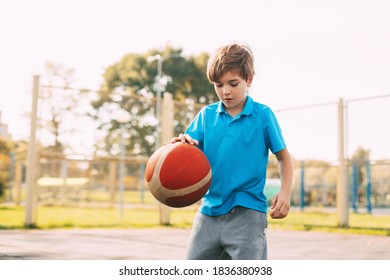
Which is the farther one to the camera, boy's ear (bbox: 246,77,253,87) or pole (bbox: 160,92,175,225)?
Answer: pole (bbox: 160,92,175,225)

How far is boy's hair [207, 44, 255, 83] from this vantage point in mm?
2455

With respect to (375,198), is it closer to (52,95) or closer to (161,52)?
(52,95)

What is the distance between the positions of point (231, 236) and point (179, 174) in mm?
374

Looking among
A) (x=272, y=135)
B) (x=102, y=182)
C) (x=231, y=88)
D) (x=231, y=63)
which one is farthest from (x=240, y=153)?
(x=102, y=182)

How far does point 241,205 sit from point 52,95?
5.98 metres

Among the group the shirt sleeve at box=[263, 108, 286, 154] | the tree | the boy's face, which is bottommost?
the shirt sleeve at box=[263, 108, 286, 154]

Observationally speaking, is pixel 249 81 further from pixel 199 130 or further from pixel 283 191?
pixel 283 191

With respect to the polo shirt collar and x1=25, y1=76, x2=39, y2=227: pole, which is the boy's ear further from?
x1=25, y1=76, x2=39, y2=227: pole

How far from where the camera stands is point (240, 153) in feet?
8.11

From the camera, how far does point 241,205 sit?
242cm

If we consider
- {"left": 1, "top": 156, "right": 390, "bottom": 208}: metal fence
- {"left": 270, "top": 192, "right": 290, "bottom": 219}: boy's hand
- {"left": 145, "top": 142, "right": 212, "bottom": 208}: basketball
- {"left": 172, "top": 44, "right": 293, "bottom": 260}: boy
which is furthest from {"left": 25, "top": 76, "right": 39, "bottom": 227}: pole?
{"left": 270, "top": 192, "right": 290, "bottom": 219}: boy's hand

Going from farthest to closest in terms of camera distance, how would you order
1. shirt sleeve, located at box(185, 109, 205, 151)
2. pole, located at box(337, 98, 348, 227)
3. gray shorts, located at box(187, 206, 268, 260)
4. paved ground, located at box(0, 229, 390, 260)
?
pole, located at box(337, 98, 348, 227) → paved ground, located at box(0, 229, 390, 260) → shirt sleeve, located at box(185, 109, 205, 151) → gray shorts, located at box(187, 206, 268, 260)

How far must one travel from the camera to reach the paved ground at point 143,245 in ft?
16.1
